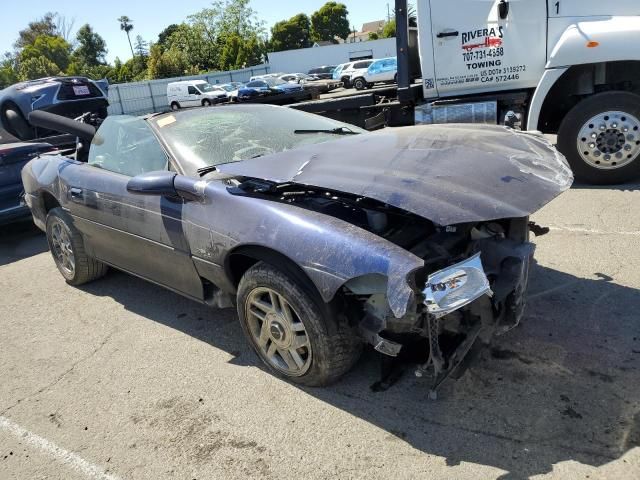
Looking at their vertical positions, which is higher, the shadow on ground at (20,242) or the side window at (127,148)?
the side window at (127,148)

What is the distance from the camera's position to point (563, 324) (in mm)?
3359

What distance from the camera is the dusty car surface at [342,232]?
8.20ft

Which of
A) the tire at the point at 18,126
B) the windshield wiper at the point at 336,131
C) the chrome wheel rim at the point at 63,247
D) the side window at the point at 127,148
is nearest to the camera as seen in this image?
the side window at the point at 127,148

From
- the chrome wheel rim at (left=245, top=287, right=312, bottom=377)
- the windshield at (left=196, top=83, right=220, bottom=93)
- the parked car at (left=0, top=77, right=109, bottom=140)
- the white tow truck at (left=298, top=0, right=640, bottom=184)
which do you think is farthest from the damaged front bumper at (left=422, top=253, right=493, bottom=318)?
the windshield at (left=196, top=83, right=220, bottom=93)

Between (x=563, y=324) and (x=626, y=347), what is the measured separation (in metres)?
0.39

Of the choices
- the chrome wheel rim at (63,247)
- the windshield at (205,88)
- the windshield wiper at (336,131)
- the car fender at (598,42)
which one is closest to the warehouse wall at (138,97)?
the windshield at (205,88)

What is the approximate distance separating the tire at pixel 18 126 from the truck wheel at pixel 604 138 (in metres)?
7.35

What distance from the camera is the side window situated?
3734 mm

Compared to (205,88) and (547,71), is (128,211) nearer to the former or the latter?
(547,71)

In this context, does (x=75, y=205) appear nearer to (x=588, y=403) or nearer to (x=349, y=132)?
(x=349, y=132)

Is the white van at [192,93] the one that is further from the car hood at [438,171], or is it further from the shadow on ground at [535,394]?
the shadow on ground at [535,394]

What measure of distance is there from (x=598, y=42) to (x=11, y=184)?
696cm

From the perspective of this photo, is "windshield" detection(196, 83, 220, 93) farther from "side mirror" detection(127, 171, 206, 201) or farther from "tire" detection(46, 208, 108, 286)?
"side mirror" detection(127, 171, 206, 201)

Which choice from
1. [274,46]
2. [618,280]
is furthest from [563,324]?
[274,46]
